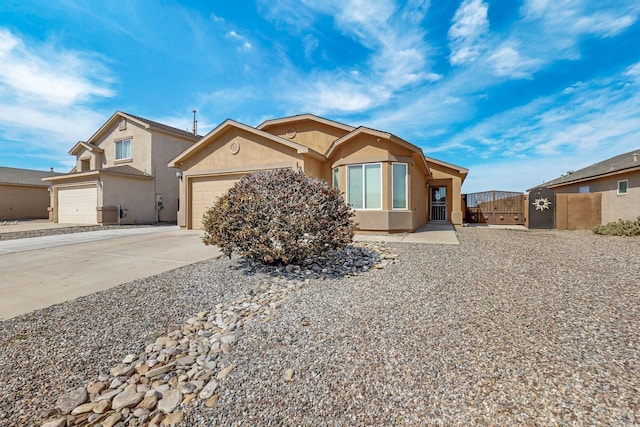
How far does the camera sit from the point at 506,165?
2220 centimetres

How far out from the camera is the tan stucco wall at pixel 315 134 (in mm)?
13383

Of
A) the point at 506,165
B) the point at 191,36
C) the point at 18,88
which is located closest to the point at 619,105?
the point at 506,165

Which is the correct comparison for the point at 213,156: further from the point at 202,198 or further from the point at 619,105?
the point at 619,105

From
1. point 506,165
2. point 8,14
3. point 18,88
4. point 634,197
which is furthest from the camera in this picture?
point 506,165

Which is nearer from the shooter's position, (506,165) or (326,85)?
(326,85)

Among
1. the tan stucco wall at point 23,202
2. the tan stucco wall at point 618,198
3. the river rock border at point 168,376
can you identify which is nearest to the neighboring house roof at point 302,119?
the river rock border at point 168,376

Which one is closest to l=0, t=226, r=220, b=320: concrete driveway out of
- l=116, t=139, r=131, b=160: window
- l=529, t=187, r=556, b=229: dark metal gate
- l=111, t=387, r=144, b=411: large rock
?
l=111, t=387, r=144, b=411: large rock

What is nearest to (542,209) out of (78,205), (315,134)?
(315,134)

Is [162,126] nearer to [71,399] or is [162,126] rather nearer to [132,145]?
[132,145]

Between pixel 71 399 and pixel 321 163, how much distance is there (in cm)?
1091

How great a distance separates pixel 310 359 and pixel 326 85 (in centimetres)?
1255

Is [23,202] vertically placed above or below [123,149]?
below

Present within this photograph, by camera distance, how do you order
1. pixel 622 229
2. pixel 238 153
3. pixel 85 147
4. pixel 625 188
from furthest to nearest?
→ pixel 85 147 < pixel 625 188 < pixel 238 153 < pixel 622 229

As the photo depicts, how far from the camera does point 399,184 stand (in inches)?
416
